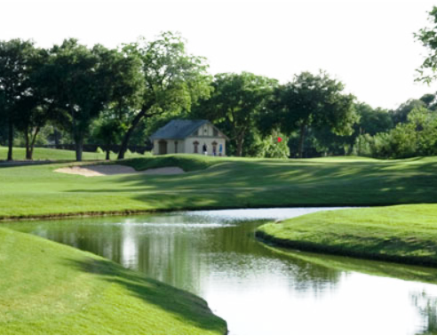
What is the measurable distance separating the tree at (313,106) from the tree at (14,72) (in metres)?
42.4

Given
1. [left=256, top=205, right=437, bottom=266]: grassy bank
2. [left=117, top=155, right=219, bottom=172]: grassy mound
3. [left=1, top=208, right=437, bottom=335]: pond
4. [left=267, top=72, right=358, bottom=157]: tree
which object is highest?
[left=267, top=72, right=358, bottom=157]: tree

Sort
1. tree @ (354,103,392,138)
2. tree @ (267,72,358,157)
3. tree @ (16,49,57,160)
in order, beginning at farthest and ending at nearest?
tree @ (354,103,392,138), tree @ (267,72,358,157), tree @ (16,49,57,160)

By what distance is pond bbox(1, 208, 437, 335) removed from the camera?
20.3 metres

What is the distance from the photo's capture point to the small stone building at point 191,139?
13012 cm

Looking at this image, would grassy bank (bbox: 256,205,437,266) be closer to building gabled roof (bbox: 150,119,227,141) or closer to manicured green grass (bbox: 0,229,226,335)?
manicured green grass (bbox: 0,229,226,335)

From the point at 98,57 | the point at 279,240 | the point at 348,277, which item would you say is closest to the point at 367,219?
the point at 279,240

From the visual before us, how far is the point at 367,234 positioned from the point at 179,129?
100910 millimetres

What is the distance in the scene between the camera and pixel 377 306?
22.2 meters

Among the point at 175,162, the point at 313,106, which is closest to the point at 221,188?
the point at 175,162

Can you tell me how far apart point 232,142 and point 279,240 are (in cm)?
11012

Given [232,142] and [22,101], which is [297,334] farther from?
[232,142]

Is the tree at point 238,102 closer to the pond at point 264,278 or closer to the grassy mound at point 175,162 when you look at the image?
the grassy mound at point 175,162

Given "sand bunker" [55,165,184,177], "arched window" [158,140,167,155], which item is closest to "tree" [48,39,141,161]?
"sand bunker" [55,165,184,177]

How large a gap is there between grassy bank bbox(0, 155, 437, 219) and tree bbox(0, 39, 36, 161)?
1618 centimetres
